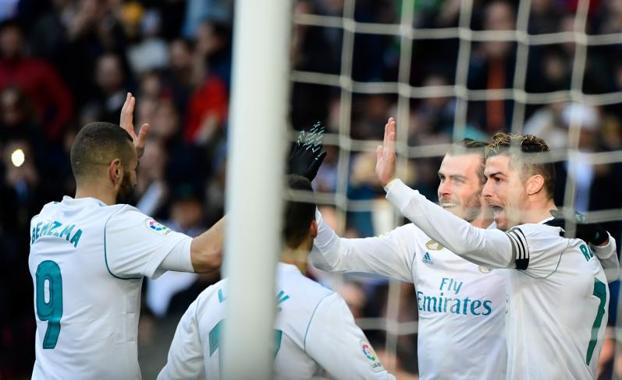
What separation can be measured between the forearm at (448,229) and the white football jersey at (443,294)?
2.06 feet

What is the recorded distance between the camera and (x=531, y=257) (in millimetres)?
4777

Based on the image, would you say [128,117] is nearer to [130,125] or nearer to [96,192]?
[130,125]

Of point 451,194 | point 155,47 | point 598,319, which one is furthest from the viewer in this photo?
point 155,47

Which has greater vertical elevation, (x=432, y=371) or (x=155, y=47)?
(x=155, y=47)

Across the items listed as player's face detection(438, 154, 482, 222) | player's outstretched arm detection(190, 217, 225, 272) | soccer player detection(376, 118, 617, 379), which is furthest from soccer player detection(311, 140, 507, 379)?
player's outstretched arm detection(190, 217, 225, 272)

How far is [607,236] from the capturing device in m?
5.19

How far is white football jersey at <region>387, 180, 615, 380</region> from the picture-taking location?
15.8 feet

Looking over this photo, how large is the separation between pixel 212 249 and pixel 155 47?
4107 millimetres

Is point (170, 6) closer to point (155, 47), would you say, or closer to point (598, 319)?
point (155, 47)

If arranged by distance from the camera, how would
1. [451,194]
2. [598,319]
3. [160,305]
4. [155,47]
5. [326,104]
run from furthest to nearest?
[155,47]
[326,104]
[160,305]
[451,194]
[598,319]

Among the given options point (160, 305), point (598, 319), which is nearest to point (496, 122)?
point (160, 305)

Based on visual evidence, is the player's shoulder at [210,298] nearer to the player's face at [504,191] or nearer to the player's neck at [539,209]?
the player's face at [504,191]

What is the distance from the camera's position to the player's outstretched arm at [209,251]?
4551 mm

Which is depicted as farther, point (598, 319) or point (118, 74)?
point (118, 74)
